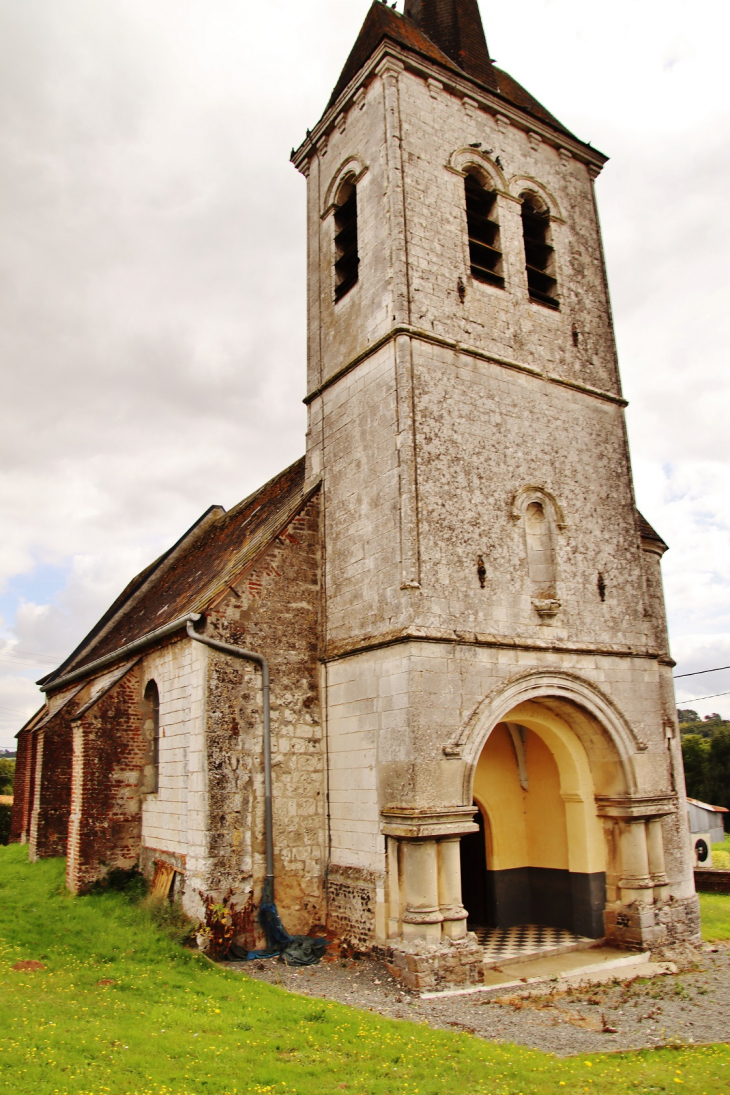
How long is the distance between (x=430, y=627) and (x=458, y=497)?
212 centimetres

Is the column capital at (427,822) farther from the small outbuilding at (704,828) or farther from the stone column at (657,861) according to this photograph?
the small outbuilding at (704,828)

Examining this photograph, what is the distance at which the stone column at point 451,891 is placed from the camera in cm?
1002

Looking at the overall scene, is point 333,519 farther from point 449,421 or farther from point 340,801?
point 340,801

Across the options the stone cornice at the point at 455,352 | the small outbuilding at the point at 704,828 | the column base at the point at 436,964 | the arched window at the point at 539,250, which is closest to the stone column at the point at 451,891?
the column base at the point at 436,964

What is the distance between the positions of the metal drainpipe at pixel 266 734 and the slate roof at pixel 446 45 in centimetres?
1026

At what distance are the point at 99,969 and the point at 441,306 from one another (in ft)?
34.0

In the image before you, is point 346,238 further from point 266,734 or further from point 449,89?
point 266,734

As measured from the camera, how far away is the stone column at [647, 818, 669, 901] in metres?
12.1

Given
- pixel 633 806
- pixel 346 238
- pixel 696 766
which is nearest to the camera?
pixel 633 806

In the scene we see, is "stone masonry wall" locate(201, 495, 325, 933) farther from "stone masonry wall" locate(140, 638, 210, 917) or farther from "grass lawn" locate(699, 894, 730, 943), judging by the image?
"grass lawn" locate(699, 894, 730, 943)

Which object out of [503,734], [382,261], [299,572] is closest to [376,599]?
[299,572]

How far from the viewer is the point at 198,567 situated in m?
17.7

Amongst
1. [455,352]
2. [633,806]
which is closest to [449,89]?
[455,352]

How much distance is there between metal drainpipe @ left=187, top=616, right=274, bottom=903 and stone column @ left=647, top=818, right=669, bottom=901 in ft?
18.7
